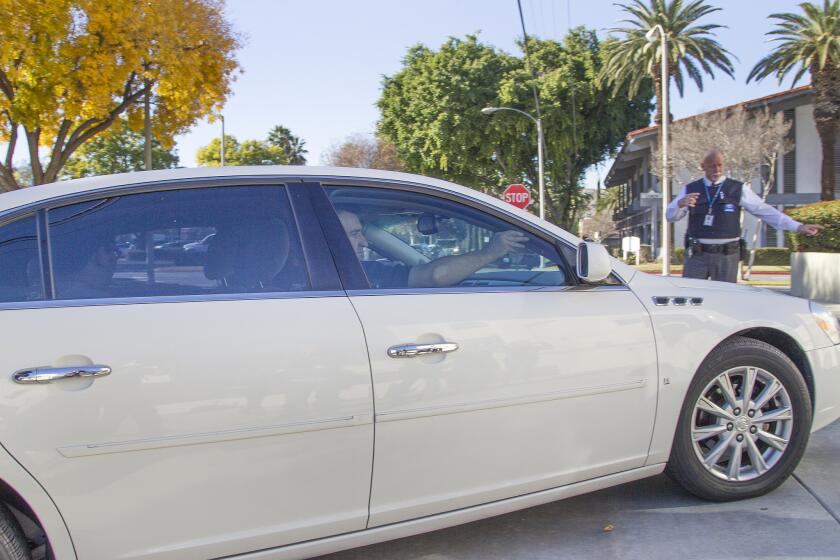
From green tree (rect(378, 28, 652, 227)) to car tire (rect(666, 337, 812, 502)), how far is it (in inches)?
1305

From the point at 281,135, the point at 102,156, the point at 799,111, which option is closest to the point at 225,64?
the point at 799,111

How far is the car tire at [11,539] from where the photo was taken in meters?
2.14

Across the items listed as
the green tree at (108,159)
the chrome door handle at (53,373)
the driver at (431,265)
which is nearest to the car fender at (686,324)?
the driver at (431,265)

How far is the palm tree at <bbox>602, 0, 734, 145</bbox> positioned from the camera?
30.2 metres

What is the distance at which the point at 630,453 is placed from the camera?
3133 millimetres

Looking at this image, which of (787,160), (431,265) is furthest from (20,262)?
(787,160)

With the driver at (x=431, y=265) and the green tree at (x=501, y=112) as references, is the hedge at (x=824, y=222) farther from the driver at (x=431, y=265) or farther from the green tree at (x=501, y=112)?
the green tree at (x=501, y=112)

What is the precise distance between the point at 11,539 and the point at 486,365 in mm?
1594

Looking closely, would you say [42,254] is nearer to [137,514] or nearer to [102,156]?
[137,514]

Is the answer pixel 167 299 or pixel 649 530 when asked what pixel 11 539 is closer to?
pixel 167 299

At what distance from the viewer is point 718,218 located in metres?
5.81

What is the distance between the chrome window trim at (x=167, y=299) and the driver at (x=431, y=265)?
0.23 meters

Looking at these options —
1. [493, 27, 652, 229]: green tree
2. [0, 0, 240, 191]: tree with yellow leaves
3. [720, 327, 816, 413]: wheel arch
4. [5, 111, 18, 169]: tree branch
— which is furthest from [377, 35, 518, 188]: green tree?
[720, 327, 816, 413]: wheel arch

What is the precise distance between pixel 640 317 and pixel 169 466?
193cm
